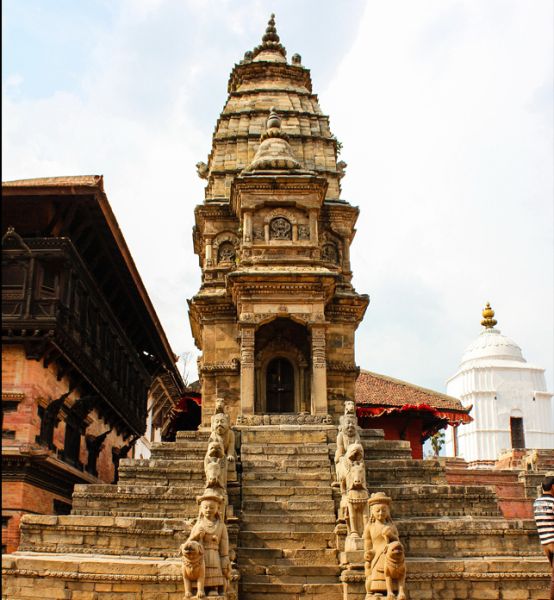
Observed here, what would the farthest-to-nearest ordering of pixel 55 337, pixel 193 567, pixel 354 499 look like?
pixel 55 337
pixel 354 499
pixel 193 567

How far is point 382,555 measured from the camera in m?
13.6

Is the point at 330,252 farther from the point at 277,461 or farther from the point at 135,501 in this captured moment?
the point at 135,501

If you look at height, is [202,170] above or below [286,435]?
above

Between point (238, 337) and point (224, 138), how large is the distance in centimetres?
897

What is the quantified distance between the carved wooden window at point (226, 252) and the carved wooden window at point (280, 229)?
2589 millimetres

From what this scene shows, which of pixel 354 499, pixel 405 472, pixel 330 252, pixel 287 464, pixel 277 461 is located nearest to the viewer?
pixel 354 499

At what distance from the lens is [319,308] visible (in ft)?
80.0

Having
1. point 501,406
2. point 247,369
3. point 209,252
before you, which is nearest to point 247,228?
point 209,252

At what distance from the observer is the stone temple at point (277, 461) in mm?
15297

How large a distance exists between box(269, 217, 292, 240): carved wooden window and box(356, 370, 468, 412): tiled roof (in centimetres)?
1243

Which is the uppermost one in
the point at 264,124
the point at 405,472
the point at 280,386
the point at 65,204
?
the point at 264,124

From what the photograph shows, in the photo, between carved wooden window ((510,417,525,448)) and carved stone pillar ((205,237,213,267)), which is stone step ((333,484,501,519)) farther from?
carved wooden window ((510,417,525,448))

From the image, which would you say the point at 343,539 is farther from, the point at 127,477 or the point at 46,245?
the point at 46,245

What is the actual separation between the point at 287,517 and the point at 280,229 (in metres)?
11.3
